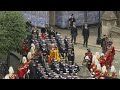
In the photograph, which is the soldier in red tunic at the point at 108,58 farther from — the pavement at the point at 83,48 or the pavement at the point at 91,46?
the pavement at the point at 91,46

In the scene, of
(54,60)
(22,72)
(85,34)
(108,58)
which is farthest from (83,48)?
(22,72)

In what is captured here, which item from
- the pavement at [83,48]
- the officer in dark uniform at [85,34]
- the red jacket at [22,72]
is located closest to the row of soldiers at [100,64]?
the pavement at [83,48]

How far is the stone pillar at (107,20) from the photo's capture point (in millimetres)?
26130

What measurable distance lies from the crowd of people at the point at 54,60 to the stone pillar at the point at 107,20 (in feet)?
6.33

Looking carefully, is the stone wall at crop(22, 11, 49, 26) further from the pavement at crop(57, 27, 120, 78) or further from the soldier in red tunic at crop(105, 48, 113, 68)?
the soldier in red tunic at crop(105, 48, 113, 68)

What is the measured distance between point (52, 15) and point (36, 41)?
27.2 feet

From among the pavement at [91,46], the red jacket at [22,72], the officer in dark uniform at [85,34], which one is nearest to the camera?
the red jacket at [22,72]

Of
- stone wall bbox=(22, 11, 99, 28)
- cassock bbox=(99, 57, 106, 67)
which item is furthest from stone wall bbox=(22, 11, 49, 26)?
cassock bbox=(99, 57, 106, 67)

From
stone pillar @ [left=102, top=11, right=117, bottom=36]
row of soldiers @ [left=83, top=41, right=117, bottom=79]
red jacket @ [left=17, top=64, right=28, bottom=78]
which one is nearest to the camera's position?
row of soldiers @ [left=83, top=41, right=117, bottom=79]

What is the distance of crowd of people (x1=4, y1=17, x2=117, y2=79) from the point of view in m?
17.4

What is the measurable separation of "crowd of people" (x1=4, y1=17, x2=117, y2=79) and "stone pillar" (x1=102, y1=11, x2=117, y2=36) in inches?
76.0

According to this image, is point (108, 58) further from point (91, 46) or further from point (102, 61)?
point (91, 46)
